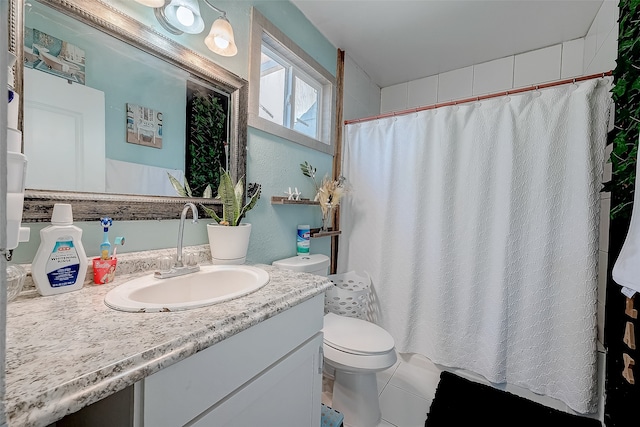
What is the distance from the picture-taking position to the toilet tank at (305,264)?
1431 mm

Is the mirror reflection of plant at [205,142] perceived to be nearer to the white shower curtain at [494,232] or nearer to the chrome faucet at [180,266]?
the chrome faucet at [180,266]

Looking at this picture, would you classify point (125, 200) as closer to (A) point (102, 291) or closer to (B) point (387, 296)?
(A) point (102, 291)

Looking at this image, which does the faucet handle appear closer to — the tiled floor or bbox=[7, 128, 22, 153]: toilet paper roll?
bbox=[7, 128, 22, 153]: toilet paper roll

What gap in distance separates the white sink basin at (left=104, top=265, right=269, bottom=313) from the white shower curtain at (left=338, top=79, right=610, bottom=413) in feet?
3.77

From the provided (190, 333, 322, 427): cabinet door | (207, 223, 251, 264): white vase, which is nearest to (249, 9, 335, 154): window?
(207, 223, 251, 264): white vase

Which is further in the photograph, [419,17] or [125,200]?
[419,17]

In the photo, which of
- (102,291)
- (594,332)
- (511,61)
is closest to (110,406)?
(102,291)

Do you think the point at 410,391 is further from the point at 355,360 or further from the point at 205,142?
the point at 205,142

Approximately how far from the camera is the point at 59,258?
705mm

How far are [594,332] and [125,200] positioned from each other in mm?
2111

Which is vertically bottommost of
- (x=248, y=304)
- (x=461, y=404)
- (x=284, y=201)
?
(x=461, y=404)

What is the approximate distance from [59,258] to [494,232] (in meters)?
1.88

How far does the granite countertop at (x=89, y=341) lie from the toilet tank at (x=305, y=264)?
0.64 meters

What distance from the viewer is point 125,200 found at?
2.97 ft
